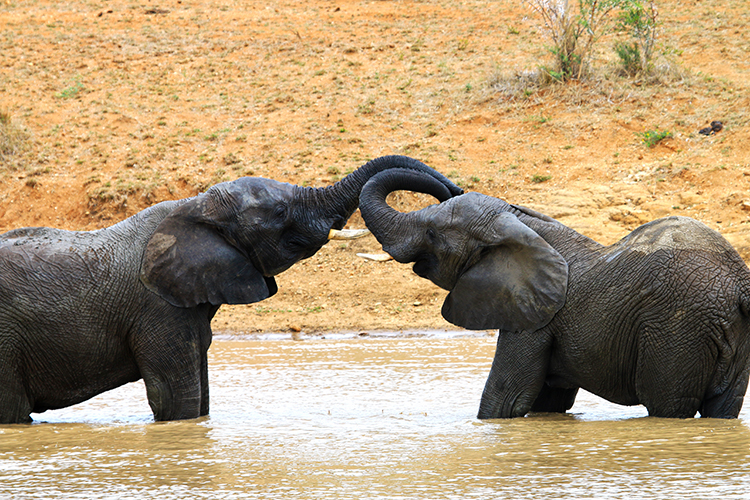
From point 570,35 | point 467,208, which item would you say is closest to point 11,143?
point 570,35

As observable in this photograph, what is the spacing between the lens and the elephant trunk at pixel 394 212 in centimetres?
629

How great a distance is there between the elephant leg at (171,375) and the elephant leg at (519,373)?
220 cm

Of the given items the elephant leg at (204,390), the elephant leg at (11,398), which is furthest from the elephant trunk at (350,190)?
the elephant leg at (11,398)

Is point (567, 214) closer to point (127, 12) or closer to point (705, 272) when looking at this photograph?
point (705, 272)

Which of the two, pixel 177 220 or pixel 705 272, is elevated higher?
pixel 177 220

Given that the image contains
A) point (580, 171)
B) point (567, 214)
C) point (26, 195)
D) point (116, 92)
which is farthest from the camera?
point (116, 92)

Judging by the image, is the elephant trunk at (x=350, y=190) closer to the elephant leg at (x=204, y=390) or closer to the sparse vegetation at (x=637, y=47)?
the elephant leg at (x=204, y=390)

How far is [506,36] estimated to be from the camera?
2619 cm

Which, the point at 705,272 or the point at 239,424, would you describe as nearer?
the point at 705,272

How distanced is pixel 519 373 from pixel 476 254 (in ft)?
3.01

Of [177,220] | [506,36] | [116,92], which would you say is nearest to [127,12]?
[116,92]

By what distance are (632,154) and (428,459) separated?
14.0 meters

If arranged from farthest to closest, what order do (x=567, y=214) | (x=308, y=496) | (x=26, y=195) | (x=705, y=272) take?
1. (x=26, y=195)
2. (x=567, y=214)
3. (x=705, y=272)
4. (x=308, y=496)

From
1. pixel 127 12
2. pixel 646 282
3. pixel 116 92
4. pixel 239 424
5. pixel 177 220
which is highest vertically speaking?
pixel 127 12
